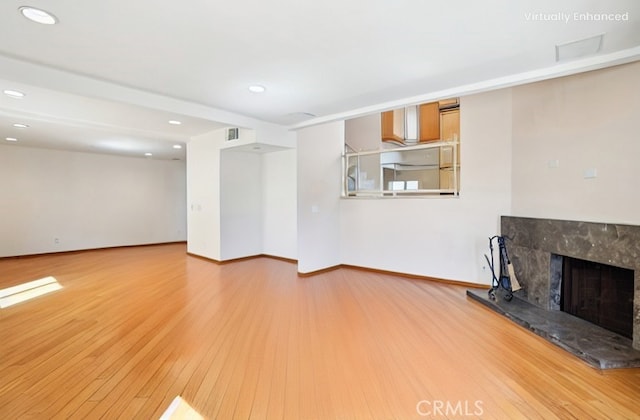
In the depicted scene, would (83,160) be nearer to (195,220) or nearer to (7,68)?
(195,220)

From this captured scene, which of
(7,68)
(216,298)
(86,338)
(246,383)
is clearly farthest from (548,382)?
(7,68)

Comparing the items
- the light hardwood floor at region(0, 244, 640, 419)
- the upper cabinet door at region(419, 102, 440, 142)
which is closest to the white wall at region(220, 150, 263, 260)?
the light hardwood floor at region(0, 244, 640, 419)

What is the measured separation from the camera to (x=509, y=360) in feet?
8.31

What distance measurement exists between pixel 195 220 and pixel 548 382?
6.55 m

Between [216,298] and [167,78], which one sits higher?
[167,78]

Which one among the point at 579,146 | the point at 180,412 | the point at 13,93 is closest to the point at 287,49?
the point at 180,412

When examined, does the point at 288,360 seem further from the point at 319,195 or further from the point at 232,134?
the point at 232,134

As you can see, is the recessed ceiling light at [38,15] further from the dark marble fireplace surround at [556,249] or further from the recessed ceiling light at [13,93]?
the dark marble fireplace surround at [556,249]

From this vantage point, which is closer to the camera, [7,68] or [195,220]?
[7,68]

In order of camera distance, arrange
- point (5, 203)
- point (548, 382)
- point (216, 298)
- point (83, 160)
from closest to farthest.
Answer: point (548, 382) < point (216, 298) < point (5, 203) < point (83, 160)

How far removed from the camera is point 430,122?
7469 mm

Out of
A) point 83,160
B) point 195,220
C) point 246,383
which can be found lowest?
point 246,383

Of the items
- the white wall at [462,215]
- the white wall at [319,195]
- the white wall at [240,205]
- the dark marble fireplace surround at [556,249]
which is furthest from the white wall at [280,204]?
the dark marble fireplace surround at [556,249]

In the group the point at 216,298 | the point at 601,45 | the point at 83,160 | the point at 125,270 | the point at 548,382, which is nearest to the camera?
the point at 548,382
